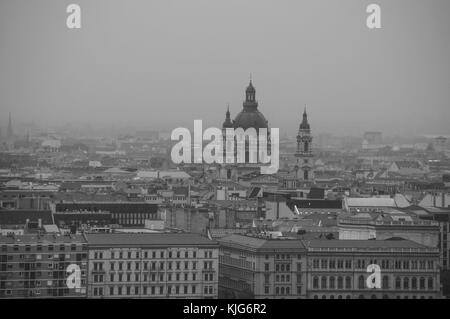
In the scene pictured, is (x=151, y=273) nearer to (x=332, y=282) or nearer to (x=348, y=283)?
(x=332, y=282)

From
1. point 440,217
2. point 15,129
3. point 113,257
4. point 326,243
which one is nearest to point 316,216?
point 440,217

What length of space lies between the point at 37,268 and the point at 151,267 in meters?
2.57

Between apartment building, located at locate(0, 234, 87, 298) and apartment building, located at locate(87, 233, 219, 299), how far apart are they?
0.50 m

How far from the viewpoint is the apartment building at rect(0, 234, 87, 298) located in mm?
36094

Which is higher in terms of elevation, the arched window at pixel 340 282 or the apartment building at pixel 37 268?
the apartment building at pixel 37 268

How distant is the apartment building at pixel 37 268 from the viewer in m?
36.1

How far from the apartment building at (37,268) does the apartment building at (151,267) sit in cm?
50

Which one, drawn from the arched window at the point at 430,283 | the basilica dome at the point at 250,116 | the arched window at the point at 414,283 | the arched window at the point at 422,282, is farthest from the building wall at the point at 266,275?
the basilica dome at the point at 250,116

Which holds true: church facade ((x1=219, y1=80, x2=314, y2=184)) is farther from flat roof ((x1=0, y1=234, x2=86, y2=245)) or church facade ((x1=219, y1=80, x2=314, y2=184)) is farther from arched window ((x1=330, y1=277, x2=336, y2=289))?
flat roof ((x1=0, y1=234, x2=86, y2=245))

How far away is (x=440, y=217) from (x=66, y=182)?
25.5m

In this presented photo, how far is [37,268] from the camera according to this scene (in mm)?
36469

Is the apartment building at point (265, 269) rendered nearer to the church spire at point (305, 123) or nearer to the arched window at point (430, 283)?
the arched window at point (430, 283)

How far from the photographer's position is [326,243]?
40.7 metres

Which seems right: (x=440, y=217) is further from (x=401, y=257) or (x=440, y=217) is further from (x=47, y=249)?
(x=47, y=249)
